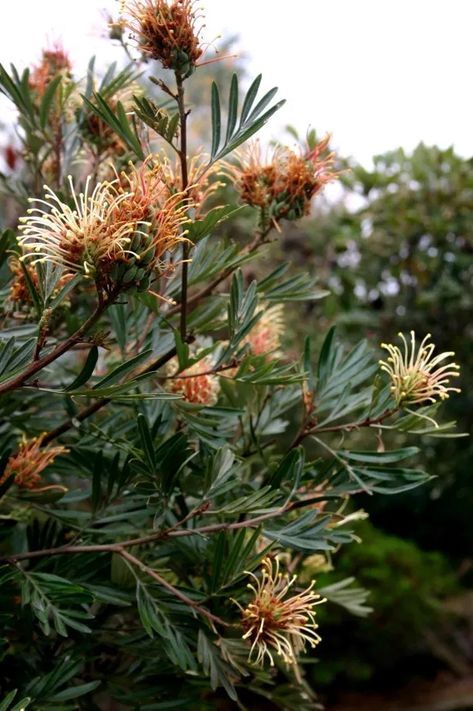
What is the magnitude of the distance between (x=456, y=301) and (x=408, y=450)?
2677 mm

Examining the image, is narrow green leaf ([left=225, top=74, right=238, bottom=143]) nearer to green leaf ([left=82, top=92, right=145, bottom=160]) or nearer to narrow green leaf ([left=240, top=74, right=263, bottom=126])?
narrow green leaf ([left=240, top=74, right=263, bottom=126])

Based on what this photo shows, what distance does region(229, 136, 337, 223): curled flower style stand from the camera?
1240 mm

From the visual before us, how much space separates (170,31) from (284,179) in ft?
1.09

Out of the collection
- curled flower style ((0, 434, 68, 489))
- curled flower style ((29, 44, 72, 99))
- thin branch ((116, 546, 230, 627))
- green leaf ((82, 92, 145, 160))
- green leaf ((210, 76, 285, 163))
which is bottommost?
thin branch ((116, 546, 230, 627))

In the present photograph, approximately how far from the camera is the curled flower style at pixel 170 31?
99 centimetres

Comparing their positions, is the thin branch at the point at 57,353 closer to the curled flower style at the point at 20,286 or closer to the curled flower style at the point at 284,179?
the curled flower style at the point at 20,286

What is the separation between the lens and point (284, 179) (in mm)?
1254

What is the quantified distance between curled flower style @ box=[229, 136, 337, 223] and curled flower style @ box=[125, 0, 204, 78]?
0.27m

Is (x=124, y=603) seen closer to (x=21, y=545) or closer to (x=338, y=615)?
(x=21, y=545)

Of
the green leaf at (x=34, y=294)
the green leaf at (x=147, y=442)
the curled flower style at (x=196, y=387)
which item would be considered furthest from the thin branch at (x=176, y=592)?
the green leaf at (x=34, y=294)

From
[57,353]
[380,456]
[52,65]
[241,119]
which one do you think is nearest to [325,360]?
[380,456]

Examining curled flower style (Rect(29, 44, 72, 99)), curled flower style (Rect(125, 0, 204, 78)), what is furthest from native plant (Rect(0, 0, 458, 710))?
curled flower style (Rect(29, 44, 72, 99))

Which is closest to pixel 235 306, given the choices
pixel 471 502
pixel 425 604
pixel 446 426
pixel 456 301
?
Result: pixel 446 426

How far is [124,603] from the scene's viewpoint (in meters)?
1.14
